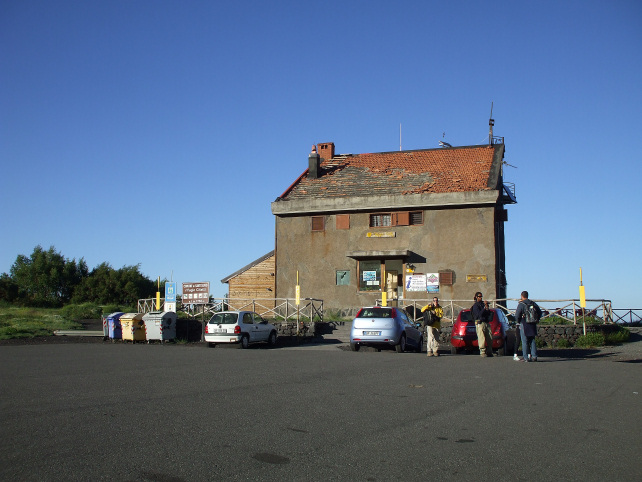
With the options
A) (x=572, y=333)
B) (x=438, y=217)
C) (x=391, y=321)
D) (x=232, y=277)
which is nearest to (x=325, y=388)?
(x=391, y=321)

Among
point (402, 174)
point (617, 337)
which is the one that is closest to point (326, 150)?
point (402, 174)

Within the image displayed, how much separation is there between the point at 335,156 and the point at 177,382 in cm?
3199

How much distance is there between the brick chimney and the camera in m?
42.0

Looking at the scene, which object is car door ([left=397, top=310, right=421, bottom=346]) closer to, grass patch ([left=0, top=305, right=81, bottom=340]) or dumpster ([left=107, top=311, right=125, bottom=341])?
dumpster ([left=107, top=311, right=125, bottom=341])

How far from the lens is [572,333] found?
981 inches

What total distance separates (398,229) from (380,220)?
3.87 feet

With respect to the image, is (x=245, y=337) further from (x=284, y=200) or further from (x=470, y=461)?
(x=470, y=461)

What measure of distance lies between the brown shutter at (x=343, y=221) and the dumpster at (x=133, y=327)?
42.0 ft

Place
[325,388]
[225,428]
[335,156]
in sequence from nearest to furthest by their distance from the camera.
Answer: [225,428] → [325,388] → [335,156]

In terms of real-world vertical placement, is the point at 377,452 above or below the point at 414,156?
below

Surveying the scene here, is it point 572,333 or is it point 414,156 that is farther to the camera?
point 414,156

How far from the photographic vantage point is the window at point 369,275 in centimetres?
3522

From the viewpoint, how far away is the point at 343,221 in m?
36.1

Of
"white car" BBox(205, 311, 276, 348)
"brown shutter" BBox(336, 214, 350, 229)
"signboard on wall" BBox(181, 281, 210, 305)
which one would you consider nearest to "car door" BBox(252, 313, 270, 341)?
"white car" BBox(205, 311, 276, 348)
